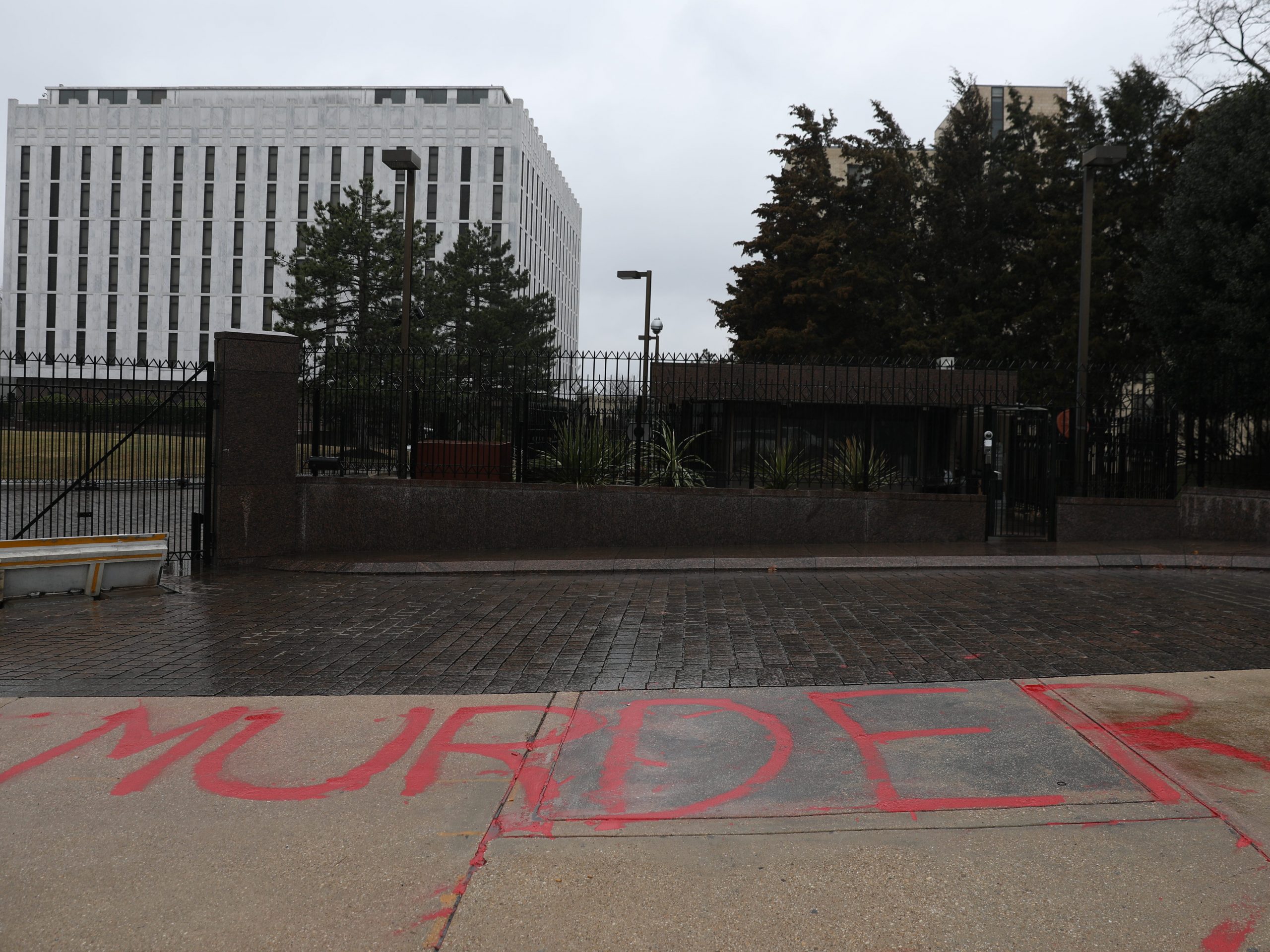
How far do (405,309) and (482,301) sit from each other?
44.4m

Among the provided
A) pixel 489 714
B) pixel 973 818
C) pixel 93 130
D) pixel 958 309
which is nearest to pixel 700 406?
pixel 489 714

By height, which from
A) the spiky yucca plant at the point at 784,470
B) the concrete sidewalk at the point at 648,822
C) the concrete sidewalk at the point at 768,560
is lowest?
the concrete sidewalk at the point at 648,822

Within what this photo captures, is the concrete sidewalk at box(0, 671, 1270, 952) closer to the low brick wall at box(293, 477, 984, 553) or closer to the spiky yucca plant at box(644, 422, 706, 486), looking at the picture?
the low brick wall at box(293, 477, 984, 553)

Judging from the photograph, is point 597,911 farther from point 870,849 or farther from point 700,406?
point 700,406

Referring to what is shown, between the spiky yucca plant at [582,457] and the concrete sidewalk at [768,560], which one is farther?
the spiky yucca plant at [582,457]

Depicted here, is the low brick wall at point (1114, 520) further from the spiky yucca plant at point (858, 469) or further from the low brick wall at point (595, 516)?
the spiky yucca plant at point (858, 469)

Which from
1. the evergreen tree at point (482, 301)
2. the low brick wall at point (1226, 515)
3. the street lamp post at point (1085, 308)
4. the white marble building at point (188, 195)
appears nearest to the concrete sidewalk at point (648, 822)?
the street lamp post at point (1085, 308)

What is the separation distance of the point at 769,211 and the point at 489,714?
3356cm

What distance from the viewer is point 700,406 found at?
63.5ft

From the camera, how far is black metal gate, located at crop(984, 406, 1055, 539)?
47.1 feet

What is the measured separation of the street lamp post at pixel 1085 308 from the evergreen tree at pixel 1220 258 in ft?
7.46

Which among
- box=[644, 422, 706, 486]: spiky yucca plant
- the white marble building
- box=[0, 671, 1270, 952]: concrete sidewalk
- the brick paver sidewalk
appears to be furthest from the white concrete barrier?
the white marble building

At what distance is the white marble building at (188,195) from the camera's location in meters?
81.6

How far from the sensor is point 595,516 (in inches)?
550
